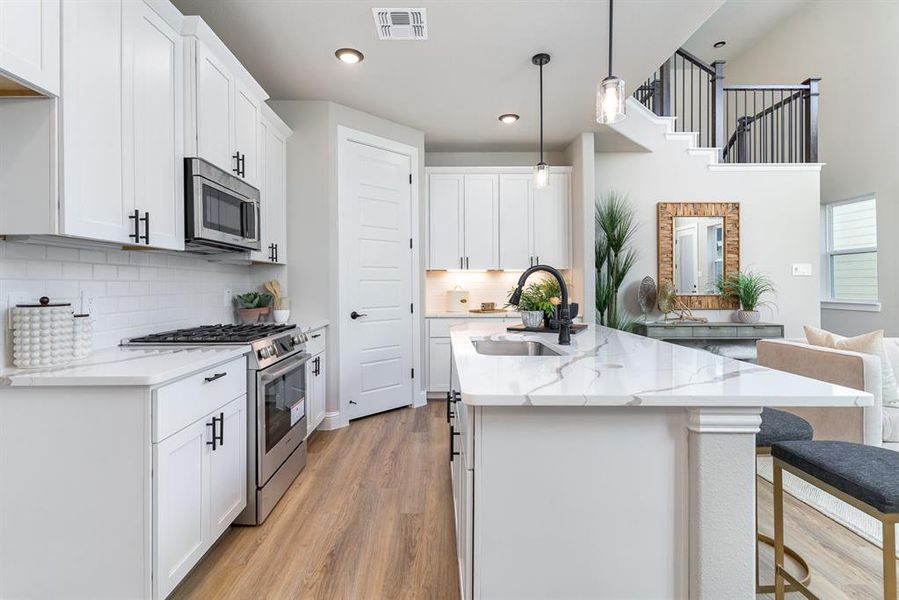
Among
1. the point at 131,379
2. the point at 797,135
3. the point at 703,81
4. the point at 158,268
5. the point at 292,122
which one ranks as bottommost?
the point at 131,379

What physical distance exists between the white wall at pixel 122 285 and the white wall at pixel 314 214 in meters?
0.60

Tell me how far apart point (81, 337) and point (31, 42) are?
1.05m

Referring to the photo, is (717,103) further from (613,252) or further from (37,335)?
(37,335)

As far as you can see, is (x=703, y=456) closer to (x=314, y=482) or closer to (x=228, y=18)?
(x=314, y=482)

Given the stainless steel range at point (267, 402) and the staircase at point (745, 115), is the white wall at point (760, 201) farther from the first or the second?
the stainless steel range at point (267, 402)

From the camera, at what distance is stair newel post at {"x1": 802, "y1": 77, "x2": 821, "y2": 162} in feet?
15.7

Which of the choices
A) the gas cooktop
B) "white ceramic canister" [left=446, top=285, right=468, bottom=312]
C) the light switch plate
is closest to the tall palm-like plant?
"white ceramic canister" [left=446, top=285, right=468, bottom=312]

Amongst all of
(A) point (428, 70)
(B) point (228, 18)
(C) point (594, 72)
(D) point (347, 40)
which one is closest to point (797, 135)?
(C) point (594, 72)

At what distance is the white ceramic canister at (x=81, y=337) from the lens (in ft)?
5.64

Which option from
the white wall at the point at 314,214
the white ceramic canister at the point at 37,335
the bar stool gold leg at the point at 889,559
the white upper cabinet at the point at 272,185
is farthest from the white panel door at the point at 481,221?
the bar stool gold leg at the point at 889,559

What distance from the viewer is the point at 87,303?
6.38 ft

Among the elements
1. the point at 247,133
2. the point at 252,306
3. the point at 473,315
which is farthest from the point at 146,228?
the point at 473,315

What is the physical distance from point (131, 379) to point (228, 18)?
2.26m

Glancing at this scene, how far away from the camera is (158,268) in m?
2.43
